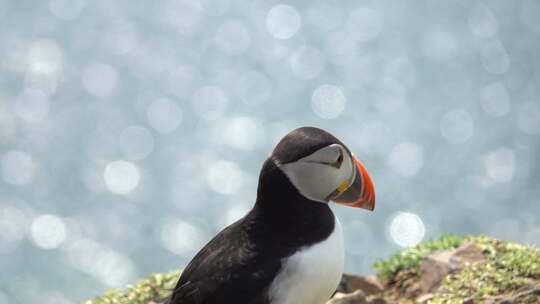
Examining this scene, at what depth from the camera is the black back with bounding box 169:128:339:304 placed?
18.6 feet

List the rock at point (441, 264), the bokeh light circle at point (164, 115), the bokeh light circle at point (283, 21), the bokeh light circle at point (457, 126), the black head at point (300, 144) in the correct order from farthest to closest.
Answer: the bokeh light circle at point (283, 21) → the bokeh light circle at point (164, 115) → the bokeh light circle at point (457, 126) → the rock at point (441, 264) → the black head at point (300, 144)

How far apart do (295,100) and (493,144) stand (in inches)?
136

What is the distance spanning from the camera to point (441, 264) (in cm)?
775

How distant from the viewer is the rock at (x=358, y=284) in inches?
314

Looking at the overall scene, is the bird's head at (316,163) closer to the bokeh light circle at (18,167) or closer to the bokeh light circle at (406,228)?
the bokeh light circle at (406,228)

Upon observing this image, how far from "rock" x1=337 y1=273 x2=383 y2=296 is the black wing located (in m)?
2.16

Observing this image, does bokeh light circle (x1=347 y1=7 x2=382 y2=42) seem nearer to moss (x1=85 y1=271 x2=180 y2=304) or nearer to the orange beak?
moss (x1=85 y1=271 x2=180 y2=304)

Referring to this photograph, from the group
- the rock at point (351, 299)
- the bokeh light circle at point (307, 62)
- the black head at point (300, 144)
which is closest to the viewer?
the black head at point (300, 144)

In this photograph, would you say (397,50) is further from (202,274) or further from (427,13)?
(202,274)

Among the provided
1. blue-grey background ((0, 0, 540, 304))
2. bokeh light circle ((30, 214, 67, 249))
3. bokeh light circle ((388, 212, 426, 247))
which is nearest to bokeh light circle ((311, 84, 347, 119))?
blue-grey background ((0, 0, 540, 304))

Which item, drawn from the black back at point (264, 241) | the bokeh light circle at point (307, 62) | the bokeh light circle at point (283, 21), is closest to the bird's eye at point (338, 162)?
the black back at point (264, 241)

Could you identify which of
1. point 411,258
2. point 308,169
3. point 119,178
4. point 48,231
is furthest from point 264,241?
point 119,178

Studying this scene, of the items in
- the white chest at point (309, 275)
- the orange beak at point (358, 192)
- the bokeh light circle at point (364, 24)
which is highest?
the bokeh light circle at point (364, 24)

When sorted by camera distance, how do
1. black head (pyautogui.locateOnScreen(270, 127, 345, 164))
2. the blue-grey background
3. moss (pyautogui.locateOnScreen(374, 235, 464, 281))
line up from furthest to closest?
the blue-grey background
moss (pyautogui.locateOnScreen(374, 235, 464, 281))
black head (pyautogui.locateOnScreen(270, 127, 345, 164))
